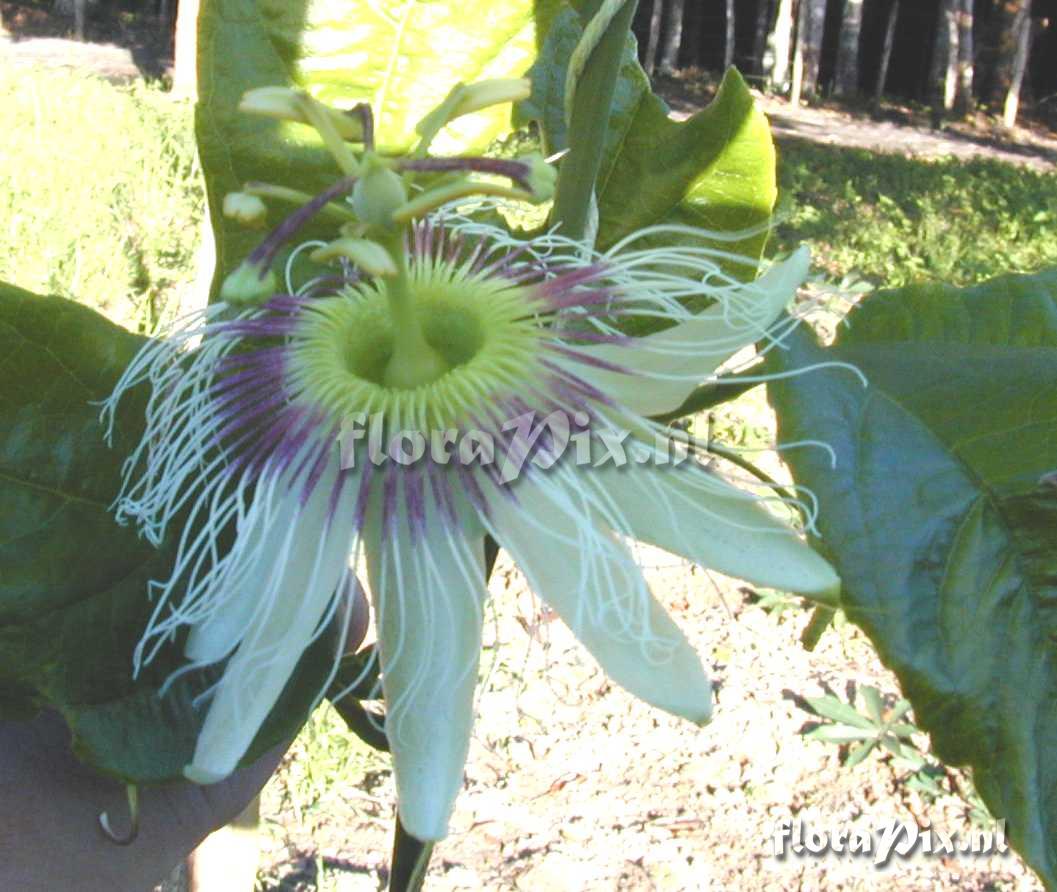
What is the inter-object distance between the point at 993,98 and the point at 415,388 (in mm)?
9653

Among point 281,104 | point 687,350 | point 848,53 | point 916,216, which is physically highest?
point 281,104

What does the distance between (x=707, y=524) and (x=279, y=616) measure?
0.73 feet

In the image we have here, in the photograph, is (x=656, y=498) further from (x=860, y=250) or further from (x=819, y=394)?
(x=860, y=250)

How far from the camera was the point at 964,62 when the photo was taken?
8.93 meters

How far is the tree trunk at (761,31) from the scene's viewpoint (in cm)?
954

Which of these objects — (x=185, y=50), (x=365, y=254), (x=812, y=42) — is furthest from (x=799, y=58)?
(x=365, y=254)

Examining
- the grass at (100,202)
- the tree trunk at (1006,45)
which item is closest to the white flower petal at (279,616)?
the grass at (100,202)

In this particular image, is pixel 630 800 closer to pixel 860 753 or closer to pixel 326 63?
pixel 860 753

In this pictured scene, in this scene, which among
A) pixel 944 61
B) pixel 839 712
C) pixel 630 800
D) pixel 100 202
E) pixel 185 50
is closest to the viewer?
pixel 630 800

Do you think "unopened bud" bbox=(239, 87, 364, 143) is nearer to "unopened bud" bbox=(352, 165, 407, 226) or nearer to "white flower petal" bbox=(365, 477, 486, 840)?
"unopened bud" bbox=(352, 165, 407, 226)

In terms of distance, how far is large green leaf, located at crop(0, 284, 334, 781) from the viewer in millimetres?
579

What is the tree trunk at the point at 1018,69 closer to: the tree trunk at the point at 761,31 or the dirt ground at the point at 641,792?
the tree trunk at the point at 761,31

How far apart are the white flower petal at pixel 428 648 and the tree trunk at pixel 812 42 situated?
28.5 feet

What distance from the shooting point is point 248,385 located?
682 mm
